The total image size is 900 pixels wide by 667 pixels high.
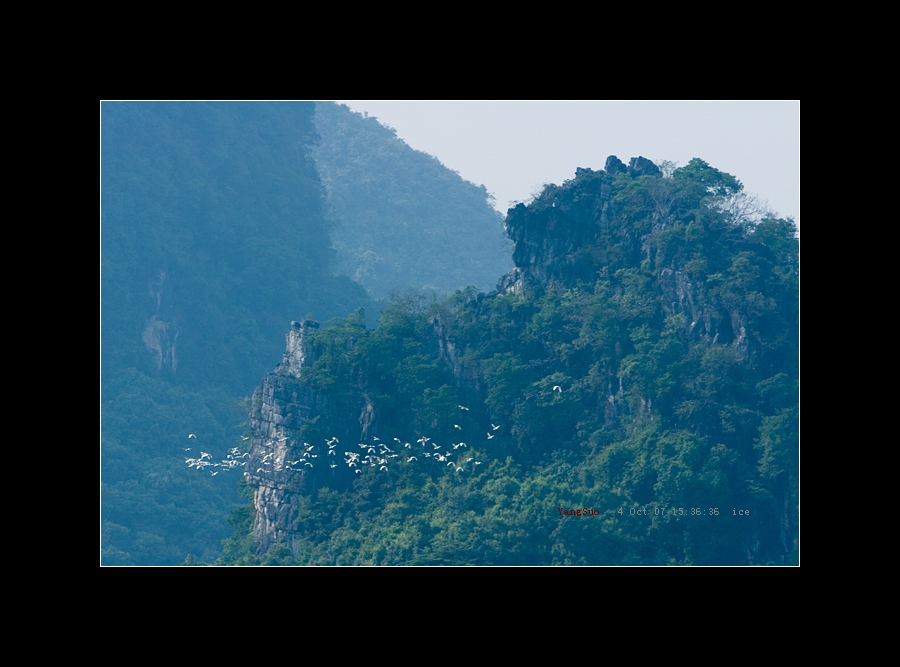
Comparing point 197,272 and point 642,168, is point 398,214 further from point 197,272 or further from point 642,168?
point 642,168

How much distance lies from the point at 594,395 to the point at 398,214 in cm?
2203

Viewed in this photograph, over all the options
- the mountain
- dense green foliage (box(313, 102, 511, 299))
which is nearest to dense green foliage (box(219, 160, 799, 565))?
the mountain

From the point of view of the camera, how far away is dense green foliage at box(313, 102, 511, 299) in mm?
35531

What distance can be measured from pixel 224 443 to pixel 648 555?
529 inches

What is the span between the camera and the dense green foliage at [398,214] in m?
35.5

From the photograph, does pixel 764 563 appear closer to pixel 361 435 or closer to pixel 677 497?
pixel 677 497

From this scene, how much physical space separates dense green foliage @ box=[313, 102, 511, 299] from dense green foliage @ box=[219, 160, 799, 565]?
17.8 m

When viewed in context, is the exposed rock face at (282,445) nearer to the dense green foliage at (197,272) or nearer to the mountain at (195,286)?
the mountain at (195,286)

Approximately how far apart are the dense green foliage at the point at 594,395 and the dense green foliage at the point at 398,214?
17786 millimetres

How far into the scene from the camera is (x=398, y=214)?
37594mm
